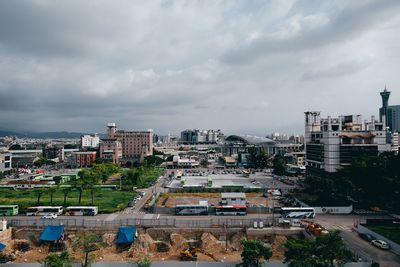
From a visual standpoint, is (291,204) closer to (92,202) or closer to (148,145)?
(92,202)

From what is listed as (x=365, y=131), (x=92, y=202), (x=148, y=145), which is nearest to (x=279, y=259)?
(x=92, y=202)

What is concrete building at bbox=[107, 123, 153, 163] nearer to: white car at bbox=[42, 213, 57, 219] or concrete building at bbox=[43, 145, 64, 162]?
concrete building at bbox=[43, 145, 64, 162]

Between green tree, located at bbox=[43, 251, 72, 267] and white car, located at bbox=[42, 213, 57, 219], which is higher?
green tree, located at bbox=[43, 251, 72, 267]

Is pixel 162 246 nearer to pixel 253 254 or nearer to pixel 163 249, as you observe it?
pixel 163 249

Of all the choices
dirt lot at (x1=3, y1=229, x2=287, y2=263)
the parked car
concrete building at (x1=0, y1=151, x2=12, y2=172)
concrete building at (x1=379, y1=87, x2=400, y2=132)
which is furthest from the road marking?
concrete building at (x1=379, y1=87, x2=400, y2=132)

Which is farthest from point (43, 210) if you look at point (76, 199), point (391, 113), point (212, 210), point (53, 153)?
point (391, 113)

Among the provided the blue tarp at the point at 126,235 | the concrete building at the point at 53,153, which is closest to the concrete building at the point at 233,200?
the blue tarp at the point at 126,235
